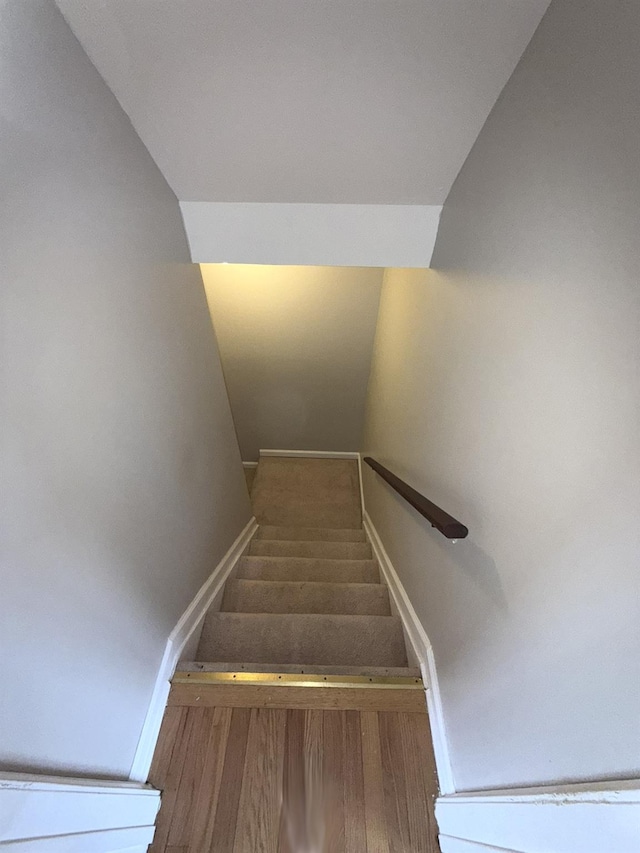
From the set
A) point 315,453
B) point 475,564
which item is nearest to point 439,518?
point 475,564

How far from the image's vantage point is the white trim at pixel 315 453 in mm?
5633

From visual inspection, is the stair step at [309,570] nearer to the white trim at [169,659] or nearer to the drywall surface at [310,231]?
the white trim at [169,659]

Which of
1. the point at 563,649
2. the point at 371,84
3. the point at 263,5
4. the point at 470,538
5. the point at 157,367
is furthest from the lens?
the point at 157,367

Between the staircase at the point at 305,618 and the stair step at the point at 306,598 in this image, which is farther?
the stair step at the point at 306,598

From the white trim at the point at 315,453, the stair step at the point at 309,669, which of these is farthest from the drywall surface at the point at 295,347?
the stair step at the point at 309,669

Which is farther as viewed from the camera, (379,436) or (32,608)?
(379,436)

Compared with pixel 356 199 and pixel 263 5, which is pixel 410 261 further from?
pixel 263 5

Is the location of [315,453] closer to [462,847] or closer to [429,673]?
[429,673]

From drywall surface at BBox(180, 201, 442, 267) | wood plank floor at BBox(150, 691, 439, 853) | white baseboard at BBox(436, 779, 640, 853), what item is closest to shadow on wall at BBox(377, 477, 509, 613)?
white baseboard at BBox(436, 779, 640, 853)

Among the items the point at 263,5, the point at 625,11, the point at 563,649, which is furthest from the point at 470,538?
the point at 263,5

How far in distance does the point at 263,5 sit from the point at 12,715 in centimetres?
150

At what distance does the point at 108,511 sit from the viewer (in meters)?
1.17

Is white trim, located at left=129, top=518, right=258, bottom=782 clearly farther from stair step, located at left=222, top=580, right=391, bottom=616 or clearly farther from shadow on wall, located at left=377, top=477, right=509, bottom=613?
shadow on wall, located at left=377, top=477, right=509, bottom=613

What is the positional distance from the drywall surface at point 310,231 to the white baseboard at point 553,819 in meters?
1.73
